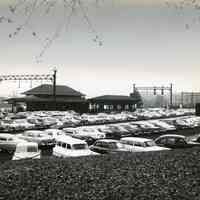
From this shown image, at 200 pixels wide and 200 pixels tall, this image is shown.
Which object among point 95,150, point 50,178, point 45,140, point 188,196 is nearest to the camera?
point 188,196

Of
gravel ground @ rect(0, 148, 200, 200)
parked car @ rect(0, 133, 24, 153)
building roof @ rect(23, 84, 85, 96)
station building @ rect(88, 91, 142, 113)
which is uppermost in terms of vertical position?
building roof @ rect(23, 84, 85, 96)

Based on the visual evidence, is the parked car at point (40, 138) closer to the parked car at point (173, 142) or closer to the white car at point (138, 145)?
the white car at point (138, 145)

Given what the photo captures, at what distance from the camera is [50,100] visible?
216 feet

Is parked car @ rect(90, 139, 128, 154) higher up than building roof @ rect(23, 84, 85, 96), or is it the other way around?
building roof @ rect(23, 84, 85, 96)

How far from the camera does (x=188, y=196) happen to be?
6395mm

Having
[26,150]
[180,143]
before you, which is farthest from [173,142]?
[26,150]

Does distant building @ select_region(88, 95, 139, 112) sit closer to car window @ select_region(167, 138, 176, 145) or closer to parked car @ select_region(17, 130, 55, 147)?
parked car @ select_region(17, 130, 55, 147)

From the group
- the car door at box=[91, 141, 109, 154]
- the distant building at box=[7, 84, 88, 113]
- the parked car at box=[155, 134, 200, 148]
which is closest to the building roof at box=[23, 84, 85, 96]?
the distant building at box=[7, 84, 88, 113]

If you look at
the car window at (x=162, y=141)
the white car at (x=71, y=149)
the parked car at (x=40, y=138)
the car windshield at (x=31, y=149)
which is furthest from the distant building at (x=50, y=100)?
the white car at (x=71, y=149)

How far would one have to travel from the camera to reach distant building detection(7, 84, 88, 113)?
65.0 metres

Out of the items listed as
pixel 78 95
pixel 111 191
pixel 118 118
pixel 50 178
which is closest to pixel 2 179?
pixel 50 178

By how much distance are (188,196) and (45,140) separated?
1777cm

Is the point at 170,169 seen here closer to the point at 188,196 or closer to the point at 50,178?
the point at 188,196

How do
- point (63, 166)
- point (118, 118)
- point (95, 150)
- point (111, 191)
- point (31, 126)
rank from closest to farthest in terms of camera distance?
point (111, 191) < point (63, 166) < point (95, 150) < point (31, 126) < point (118, 118)
